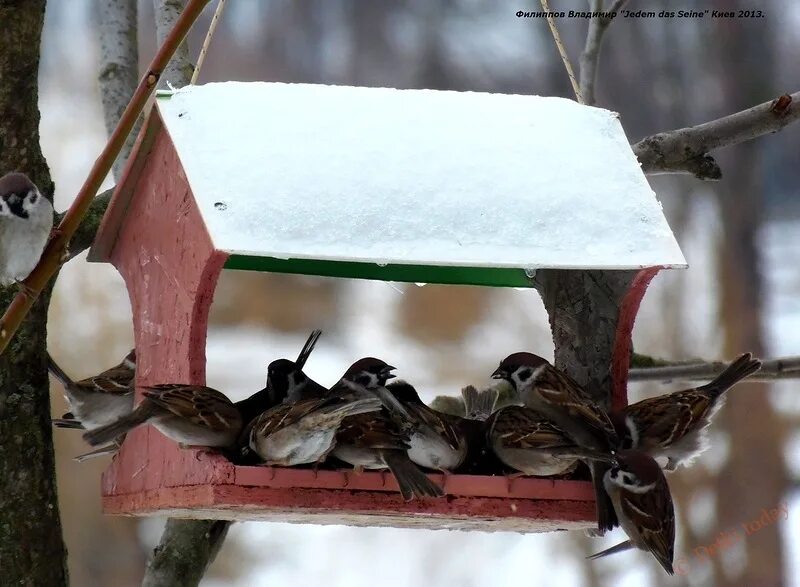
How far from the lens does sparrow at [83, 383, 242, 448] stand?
6.97 ft

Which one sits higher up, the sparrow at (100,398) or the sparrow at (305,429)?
the sparrow at (305,429)

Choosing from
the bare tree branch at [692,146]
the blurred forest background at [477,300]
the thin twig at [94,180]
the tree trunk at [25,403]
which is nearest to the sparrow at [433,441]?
the thin twig at [94,180]

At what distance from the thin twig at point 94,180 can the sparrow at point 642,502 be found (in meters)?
1.10

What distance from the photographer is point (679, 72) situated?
603 centimetres

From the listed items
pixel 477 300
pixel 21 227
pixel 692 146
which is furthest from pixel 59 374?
pixel 477 300

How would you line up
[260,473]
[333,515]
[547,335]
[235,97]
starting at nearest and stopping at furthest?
[260,473] → [333,515] → [235,97] → [547,335]

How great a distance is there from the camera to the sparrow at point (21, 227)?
2.69 m

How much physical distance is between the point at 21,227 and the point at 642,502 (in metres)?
1.54

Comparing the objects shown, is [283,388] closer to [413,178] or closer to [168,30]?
[413,178]

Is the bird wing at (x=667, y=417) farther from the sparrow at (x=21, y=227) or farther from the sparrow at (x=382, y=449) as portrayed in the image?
the sparrow at (x=21, y=227)

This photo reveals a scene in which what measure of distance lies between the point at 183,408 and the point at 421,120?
2.77ft

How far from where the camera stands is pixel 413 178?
2.29m

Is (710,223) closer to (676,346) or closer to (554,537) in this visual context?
(676,346)

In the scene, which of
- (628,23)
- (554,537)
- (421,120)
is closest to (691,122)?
(628,23)
